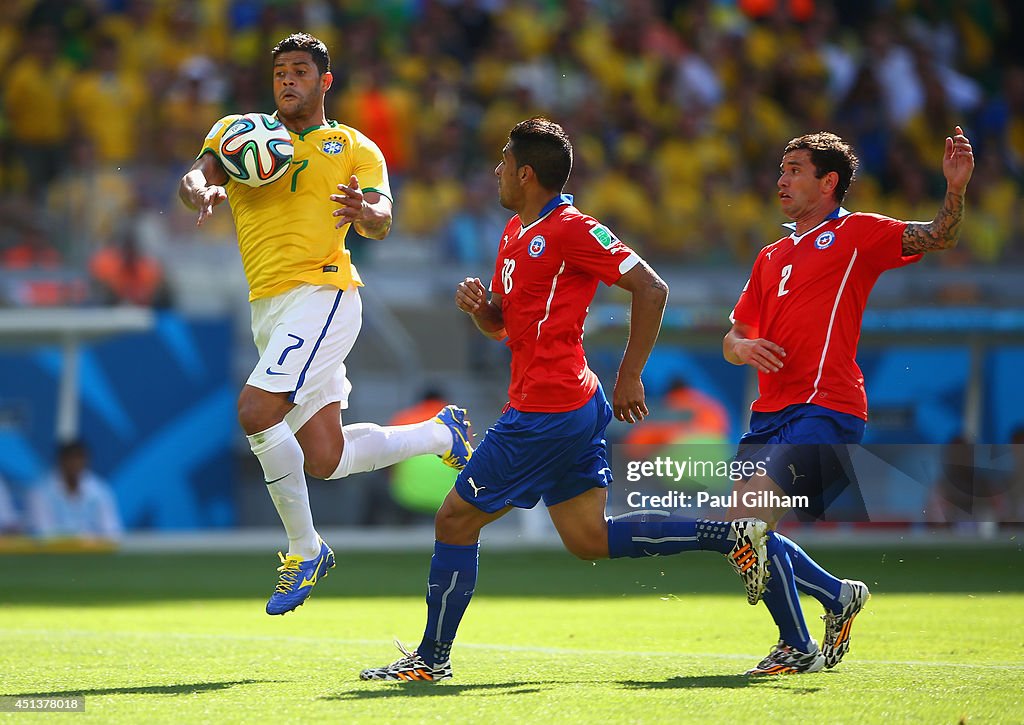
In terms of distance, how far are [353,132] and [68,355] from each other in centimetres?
803

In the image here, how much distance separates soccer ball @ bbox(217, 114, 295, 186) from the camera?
677 centimetres

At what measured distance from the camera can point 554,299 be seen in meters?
5.86

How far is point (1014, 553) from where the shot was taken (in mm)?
7715

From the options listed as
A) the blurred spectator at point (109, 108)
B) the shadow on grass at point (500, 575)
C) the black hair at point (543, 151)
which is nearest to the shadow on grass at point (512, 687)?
the shadow on grass at point (500, 575)

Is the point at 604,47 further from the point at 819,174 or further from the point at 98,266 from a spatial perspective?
the point at 819,174

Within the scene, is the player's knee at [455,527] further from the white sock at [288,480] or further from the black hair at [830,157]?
the black hair at [830,157]

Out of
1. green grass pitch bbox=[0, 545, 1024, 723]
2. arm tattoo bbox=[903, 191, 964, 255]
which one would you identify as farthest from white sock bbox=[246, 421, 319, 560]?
arm tattoo bbox=[903, 191, 964, 255]

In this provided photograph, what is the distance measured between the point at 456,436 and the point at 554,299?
1.81m

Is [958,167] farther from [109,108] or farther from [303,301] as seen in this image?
[109,108]

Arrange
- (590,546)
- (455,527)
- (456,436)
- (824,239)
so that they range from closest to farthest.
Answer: (455,527)
(590,546)
(824,239)
(456,436)

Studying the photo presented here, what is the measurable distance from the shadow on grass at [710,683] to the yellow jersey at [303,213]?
2.52 metres

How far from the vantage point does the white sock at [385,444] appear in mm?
7250

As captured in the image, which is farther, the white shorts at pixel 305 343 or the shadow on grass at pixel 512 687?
the white shorts at pixel 305 343

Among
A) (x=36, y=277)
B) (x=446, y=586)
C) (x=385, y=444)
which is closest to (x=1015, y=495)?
(x=385, y=444)
